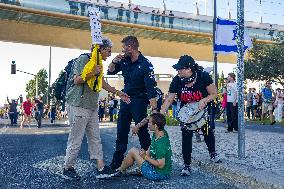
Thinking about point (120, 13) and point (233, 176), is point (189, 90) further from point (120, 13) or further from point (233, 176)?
point (120, 13)

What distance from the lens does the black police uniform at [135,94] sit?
5.54 meters

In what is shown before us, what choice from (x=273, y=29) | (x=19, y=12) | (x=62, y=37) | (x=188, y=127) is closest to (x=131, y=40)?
(x=188, y=127)

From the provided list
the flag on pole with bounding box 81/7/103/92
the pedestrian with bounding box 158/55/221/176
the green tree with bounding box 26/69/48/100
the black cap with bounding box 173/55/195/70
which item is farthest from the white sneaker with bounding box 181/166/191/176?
the green tree with bounding box 26/69/48/100

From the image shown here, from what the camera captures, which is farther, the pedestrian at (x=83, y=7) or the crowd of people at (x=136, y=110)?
the pedestrian at (x=83, y=7)

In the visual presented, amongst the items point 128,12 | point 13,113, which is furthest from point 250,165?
point 128,12

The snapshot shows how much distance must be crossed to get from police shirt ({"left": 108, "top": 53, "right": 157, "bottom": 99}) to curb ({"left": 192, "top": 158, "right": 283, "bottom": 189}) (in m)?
1.43

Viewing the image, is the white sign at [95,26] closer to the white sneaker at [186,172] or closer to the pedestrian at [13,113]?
the white sneaker at [186,172]

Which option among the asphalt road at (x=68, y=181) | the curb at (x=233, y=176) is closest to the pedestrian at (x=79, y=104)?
the asphalt road at (x=68, y=181)

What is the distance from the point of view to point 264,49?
116 ft

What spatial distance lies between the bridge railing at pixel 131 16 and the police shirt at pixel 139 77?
2501cm

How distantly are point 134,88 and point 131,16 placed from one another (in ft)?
94.2

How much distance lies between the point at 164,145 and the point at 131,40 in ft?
4.68

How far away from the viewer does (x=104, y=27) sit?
112ft

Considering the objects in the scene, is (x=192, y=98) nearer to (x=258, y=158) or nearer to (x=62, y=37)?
(x=258, y=158)
